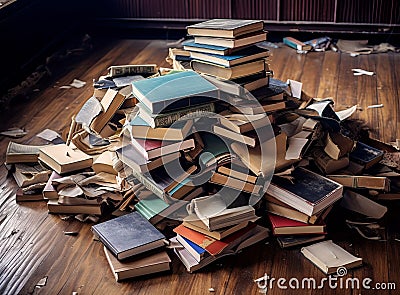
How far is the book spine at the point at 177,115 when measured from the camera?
2.30 metres

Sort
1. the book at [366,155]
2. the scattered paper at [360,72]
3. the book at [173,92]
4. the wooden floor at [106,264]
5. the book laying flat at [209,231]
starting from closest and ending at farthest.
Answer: the wooden floor at [106,264]
the book laying flat at [209,231]
the book at [173,92]
the book at [366,155]
the scattered paper at [360,72]

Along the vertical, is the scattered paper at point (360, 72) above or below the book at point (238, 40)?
below

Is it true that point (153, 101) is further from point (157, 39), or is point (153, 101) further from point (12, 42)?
point (157, 39)

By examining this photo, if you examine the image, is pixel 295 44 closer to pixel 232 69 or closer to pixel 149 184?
pixel 232 69

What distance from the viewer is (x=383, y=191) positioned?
242cm

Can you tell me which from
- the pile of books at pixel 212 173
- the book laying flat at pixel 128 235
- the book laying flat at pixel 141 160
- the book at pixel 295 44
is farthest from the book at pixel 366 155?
the book at pixel 295 44

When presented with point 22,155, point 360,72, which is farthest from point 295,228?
point 360,72

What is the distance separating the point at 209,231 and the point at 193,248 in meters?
0.08

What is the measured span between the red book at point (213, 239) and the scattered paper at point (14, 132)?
4.25 feet

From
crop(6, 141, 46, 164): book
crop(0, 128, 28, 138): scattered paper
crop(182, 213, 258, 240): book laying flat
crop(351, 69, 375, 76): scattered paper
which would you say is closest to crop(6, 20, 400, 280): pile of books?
crop(182, 213, 258, 240): book laying flat

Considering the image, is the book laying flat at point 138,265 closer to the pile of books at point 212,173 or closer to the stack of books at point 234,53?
the pile of books at point 212,173

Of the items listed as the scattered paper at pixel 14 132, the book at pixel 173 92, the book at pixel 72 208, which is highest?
the book at pixel 173 92

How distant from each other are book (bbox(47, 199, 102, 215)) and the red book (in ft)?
1.22

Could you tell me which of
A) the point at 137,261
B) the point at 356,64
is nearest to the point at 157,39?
the point at 356,64
